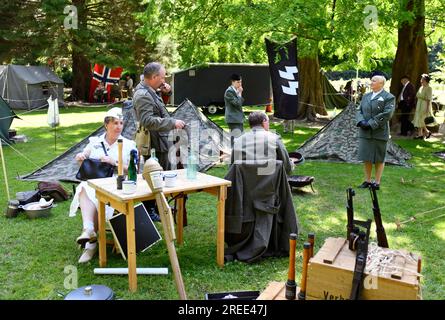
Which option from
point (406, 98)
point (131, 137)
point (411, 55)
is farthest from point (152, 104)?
point (411, 55)

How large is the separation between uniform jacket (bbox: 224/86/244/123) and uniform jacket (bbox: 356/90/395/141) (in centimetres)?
217

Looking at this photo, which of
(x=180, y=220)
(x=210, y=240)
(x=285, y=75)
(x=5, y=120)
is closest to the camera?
(x=180, y=220)

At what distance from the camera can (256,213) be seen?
4.11m

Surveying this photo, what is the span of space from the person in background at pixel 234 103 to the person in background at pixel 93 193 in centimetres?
347

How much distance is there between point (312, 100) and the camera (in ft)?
49.9

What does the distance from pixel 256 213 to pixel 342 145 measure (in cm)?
509

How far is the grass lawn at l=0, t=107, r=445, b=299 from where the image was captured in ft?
11.9

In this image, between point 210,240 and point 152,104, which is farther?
point 210,240

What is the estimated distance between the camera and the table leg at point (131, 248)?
11.1 ft

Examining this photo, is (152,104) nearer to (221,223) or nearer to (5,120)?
(221,223)

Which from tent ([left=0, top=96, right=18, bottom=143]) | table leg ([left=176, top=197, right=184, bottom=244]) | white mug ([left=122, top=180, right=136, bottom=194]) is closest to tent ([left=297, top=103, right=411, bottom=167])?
table leg ([left=176, top=197, right=184, bottom=244])

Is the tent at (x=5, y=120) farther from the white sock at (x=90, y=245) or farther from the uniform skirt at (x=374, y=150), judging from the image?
the uniform skirt at (x=374, y=150)

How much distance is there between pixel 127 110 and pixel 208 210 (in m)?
3.16

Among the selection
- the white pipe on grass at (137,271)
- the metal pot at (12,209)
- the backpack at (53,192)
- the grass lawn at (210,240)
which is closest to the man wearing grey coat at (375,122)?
the grass lawn at (210,240)
